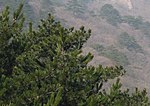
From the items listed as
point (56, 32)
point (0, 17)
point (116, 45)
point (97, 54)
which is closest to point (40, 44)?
point (56, 32)

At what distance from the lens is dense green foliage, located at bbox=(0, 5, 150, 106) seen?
51.4ft

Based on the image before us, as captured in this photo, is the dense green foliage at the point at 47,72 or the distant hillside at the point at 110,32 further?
the distant hillside at the point at 110,32

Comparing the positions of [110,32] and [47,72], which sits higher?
[47,72]

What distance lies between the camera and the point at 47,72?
54.0ft

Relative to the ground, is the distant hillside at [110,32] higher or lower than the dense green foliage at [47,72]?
lower

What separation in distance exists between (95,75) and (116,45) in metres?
Result: 93.2

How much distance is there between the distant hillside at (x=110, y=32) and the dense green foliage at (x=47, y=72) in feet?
218

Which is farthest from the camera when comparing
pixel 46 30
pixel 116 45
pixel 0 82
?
pixel 116 45

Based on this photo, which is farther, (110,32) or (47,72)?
(110,32)

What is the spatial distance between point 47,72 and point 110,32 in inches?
4278

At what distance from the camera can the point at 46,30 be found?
21.0 meters

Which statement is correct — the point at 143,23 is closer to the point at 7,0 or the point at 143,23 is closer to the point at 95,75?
the point at 7,0

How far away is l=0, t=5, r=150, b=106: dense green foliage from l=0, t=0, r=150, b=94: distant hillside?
66460 mm

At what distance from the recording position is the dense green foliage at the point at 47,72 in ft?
51.4
